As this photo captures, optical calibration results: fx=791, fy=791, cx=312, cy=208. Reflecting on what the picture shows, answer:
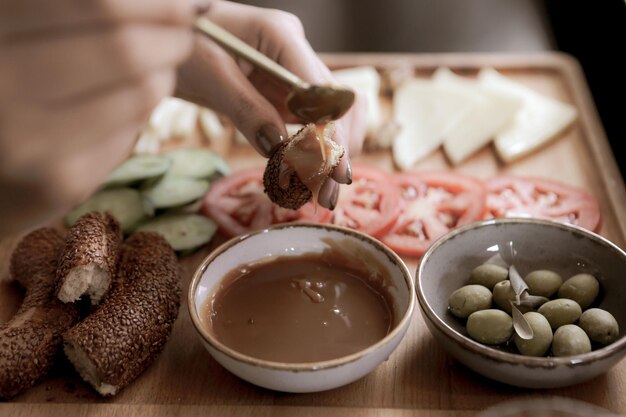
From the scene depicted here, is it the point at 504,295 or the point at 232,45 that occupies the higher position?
the point at 232,45

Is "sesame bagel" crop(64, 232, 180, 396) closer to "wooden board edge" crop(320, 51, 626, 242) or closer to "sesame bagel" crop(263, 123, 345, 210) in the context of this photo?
"sesame bagel" crop(263, 123, 345, 210)

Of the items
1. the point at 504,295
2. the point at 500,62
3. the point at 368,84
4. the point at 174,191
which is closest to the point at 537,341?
the point at 504,295

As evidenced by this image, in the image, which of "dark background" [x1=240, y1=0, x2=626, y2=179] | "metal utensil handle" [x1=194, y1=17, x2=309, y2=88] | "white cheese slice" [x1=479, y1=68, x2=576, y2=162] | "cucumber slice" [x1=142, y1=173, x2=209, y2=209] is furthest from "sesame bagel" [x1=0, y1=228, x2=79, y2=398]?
"dark background" [x1=240, y1=0, x2=626, y2=179]

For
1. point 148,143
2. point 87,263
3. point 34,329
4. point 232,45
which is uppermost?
point 232,45

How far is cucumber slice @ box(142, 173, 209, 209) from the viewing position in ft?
9.20

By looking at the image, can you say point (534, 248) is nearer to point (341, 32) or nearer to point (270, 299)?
point (270, 299)

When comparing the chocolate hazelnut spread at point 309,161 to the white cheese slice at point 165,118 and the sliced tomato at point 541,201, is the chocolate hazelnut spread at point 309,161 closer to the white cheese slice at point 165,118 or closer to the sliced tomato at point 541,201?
the sliced tomato at point 541,201

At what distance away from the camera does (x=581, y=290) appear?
219 centimetres

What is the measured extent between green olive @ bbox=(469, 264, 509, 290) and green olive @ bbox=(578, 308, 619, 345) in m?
0.27

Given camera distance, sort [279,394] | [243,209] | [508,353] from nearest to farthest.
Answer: [508,353]
[279,394]
[243,209]

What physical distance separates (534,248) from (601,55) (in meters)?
1.39

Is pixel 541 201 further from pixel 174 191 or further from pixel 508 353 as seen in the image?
pixel 174 191

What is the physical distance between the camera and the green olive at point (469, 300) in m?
2.16

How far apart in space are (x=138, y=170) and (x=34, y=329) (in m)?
0.93
